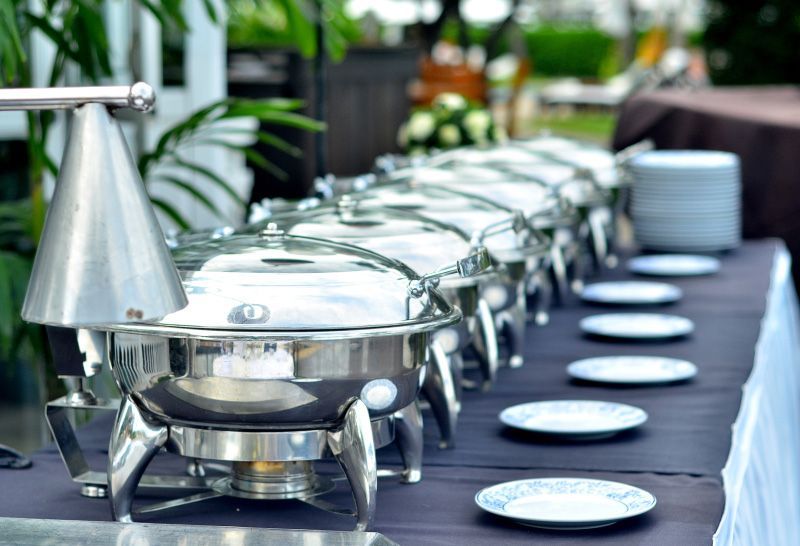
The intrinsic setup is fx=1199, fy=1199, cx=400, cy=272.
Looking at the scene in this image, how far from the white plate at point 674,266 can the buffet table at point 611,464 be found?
0.48m

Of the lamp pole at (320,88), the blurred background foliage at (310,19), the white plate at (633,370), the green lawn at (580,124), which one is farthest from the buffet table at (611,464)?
the green lawn at (580,124)

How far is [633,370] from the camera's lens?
162cm

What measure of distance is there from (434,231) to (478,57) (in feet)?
57.0

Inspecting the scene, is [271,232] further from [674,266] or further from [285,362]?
[674,266]

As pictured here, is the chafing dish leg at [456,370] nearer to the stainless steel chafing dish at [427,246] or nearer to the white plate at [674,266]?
the stainless steel chafing dish at [427,246]

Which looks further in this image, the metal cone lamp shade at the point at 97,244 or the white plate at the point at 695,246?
the white plate at the point at 695,246

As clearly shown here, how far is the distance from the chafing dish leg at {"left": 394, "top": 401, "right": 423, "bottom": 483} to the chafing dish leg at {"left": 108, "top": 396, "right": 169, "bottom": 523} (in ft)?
0.74

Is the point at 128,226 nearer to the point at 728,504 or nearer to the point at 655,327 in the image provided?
the point at 728,504

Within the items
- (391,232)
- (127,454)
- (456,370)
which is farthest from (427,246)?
(127,454)

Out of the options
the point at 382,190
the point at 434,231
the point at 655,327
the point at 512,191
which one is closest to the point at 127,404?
the point at 434,231

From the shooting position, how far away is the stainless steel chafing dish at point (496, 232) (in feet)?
4.81

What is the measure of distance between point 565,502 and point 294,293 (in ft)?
1.05

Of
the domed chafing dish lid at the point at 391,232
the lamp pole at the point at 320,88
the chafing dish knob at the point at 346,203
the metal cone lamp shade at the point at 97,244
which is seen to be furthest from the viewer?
the lamp pole at the point at 320,88

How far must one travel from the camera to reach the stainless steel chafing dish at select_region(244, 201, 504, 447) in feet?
3.98
